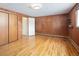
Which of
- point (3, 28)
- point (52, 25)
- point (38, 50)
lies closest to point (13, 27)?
point (3, 28)

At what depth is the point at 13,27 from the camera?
6602 mm

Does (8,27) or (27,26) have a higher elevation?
(27,26)

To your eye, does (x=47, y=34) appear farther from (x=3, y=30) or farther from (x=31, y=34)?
(x=3, y=30)

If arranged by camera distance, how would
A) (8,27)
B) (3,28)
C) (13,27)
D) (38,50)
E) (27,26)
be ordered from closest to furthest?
(38,50) → (3,28) → (8,27) → (13,27) → (27,26)

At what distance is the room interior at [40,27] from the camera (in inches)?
200

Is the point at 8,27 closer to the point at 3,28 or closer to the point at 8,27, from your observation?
the point at 8,27

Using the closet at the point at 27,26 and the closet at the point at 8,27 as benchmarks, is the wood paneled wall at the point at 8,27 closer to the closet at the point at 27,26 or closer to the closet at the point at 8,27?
the closet at the point at 8,27

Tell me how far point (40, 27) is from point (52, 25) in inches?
64.3

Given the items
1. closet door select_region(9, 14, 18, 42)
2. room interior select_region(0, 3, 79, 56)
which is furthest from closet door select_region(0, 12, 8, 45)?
closet door select_region(9, 14, 18, 42)

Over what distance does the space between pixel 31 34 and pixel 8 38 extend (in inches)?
161

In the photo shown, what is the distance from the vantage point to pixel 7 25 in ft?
19.3

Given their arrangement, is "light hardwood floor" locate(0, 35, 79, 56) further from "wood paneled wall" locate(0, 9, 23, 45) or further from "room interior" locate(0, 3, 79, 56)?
"wood paneled wall" locate(0, 9, 23, 45)

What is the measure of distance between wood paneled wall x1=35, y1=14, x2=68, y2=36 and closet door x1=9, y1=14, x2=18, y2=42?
4211 mm

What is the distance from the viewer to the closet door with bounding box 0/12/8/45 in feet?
17.7
